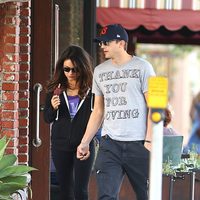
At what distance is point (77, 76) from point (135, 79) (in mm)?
1050

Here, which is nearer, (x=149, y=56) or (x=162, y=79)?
(x=162, y=79)

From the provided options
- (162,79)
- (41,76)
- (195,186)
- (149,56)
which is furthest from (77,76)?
(149,56)

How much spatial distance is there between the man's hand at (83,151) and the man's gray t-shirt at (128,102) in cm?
36

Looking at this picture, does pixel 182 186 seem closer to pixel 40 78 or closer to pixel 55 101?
pixel 55 101

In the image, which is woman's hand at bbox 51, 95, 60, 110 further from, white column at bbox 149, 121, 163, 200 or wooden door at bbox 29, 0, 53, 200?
white column at bbox 149, 121, 163, 200

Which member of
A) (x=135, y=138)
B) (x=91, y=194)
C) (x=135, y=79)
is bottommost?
(x=91, y=194)

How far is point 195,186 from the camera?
853 centimetres

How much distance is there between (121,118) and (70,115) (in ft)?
3.27

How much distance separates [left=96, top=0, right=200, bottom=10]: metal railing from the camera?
41.7ft

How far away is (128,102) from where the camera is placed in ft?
22.4

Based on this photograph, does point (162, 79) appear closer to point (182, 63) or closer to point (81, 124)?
point (81, 124)

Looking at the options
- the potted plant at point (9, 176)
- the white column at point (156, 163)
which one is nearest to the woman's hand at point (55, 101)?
the potted plant at point (9, 176)

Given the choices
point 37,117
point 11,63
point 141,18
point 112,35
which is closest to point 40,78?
point 37,117

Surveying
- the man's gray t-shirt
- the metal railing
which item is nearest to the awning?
the metal railing
